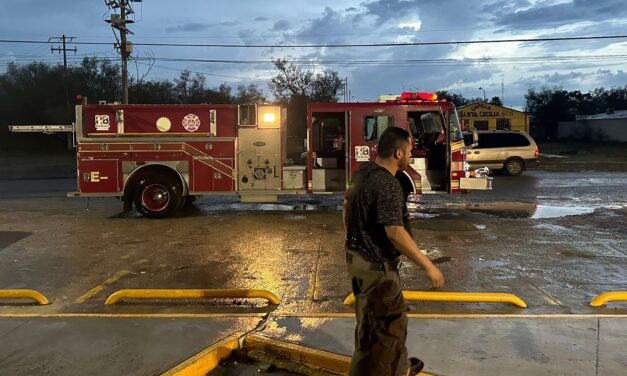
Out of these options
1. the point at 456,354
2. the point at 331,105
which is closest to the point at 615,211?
the point at 331,105

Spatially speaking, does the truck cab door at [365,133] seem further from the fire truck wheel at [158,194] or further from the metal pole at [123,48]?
the metal pole at [123,48]

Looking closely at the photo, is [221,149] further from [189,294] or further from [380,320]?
[380,320]

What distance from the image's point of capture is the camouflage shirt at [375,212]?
326 centimetres

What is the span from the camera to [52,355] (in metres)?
4.53

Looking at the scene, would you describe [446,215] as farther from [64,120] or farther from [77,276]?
[64,120]

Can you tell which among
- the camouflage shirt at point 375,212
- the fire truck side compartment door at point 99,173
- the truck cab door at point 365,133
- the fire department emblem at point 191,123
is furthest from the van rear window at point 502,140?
the camouflage shirt at point 375,212

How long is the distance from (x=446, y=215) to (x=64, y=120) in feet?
169

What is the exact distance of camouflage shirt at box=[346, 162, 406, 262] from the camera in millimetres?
3256

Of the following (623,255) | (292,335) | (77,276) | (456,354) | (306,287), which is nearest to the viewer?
(456,354)

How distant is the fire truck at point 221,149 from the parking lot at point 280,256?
28.5 inches

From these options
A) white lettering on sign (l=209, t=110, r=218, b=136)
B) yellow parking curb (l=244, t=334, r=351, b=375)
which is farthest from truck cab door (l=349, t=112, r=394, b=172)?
yellow parking curb (l=244, t=334, r=351, b=375)

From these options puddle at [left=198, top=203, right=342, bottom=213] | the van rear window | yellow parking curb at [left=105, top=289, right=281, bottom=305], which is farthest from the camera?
the van rear window

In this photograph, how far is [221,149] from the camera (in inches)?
472

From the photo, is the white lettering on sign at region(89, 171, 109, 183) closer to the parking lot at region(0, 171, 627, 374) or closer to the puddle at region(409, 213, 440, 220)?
the parking lot at region(0, 171, 627, 374)
